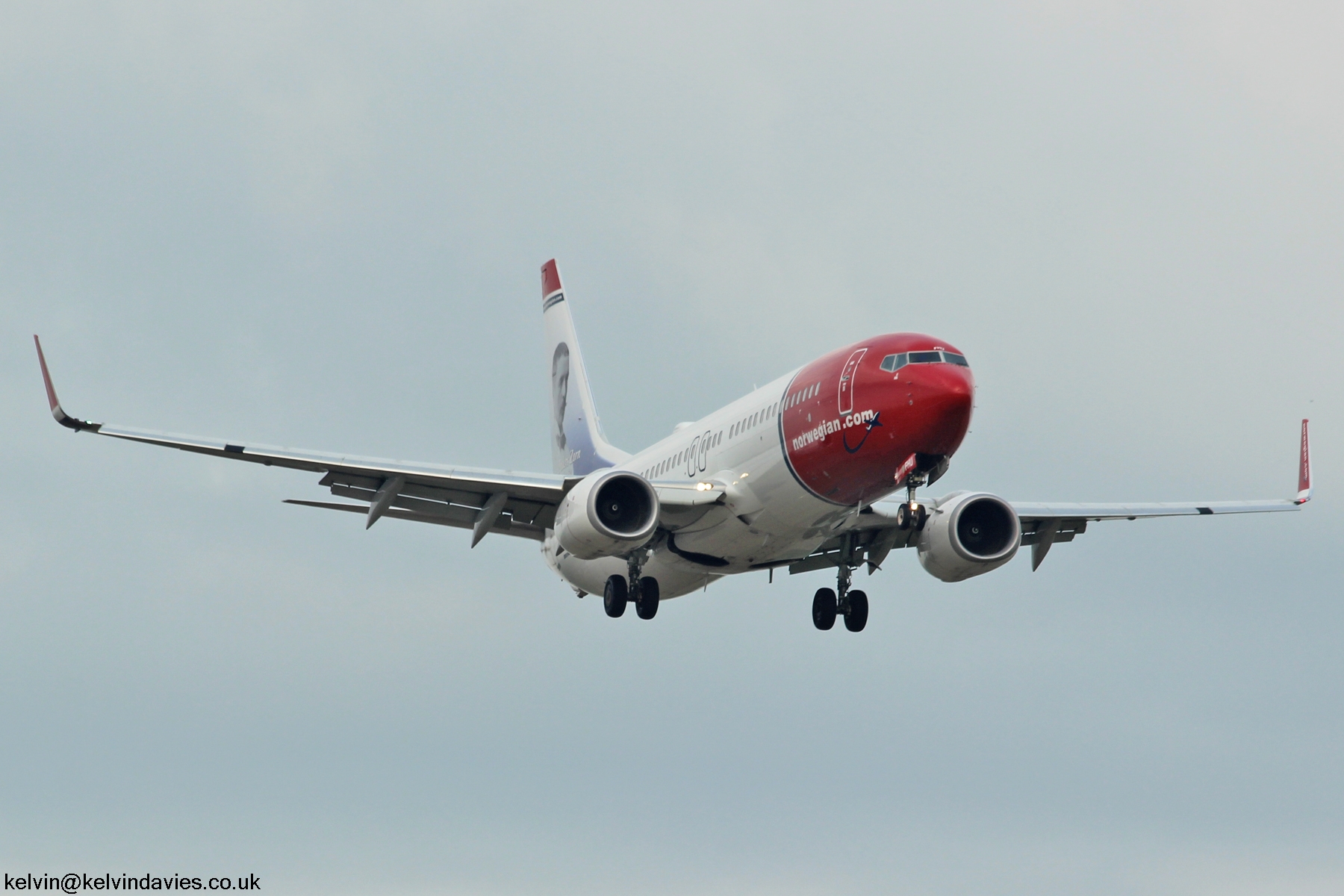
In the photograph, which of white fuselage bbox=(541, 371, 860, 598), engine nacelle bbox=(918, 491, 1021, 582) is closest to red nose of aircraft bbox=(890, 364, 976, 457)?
white fuselage bbox=(541, 371, 860, 598)

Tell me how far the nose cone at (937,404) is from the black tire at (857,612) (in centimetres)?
822

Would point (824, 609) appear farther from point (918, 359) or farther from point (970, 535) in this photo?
point (918, 359)

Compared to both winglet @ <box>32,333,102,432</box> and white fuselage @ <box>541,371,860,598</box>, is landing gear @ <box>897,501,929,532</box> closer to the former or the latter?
white fuselage @ <box>541,371,860,598</box>

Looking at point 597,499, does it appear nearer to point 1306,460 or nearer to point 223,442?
point 223,442

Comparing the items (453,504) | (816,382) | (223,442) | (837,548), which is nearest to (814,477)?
(816,382)

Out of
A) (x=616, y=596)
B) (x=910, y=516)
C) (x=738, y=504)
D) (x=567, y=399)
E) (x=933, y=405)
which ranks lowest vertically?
(x=616, y=596)

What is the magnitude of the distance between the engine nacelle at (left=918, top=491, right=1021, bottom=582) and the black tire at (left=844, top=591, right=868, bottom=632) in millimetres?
2154

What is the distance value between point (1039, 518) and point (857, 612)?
4949 millimetres

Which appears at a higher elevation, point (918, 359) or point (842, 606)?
point (918, 359)

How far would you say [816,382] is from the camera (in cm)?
3278

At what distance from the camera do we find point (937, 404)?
30.2 meters

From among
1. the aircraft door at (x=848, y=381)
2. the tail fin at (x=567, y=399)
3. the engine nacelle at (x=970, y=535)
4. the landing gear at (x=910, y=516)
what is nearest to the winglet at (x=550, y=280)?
the tail fin at (x=567, y=399)

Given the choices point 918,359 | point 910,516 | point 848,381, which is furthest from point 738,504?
point 918,359

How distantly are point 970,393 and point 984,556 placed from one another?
656 centimetres
